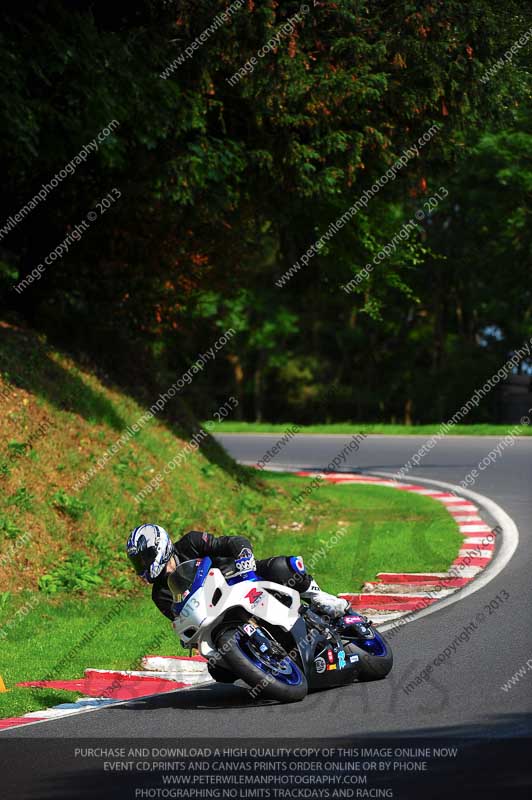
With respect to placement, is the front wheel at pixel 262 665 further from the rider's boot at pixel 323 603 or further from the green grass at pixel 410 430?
the green grass at pixel 410 430

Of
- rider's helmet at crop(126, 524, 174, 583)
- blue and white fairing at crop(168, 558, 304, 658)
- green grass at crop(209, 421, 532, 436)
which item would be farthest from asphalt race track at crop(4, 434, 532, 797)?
green grass at crop(209, 421, 532, 436)

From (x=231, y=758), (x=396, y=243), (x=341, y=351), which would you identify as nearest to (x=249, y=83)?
(x=396, y=243)

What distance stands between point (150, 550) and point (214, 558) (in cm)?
52

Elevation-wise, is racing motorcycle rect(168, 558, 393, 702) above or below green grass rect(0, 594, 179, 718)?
Answer: above

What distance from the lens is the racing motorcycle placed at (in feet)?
26.6

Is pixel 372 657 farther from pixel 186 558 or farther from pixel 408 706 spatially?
pixel 186 558

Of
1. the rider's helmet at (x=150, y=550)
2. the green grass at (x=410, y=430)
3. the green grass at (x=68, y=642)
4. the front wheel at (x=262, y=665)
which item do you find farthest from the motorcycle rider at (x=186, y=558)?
the green grass at (x=410, y=430)

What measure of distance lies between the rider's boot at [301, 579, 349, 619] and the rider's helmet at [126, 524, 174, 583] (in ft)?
3.87

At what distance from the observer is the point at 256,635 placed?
322 inches

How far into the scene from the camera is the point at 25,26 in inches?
618

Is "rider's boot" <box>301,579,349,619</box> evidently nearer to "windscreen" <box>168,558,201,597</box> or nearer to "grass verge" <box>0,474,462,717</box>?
"windscreen" <box>168,558,201,597</box>

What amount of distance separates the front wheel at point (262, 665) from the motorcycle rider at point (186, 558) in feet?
1.56

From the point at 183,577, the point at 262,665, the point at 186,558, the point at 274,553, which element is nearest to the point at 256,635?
the point at 262,665

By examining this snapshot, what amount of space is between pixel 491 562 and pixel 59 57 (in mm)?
8292
